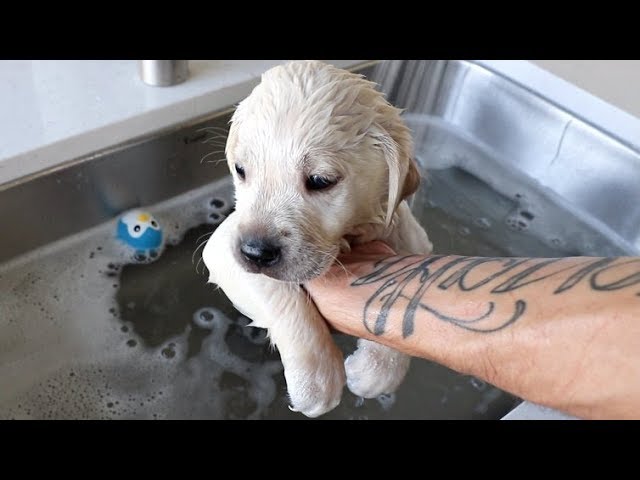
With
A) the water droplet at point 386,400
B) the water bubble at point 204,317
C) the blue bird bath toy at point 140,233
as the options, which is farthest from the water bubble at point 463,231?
the blue bird bath toy at point 140,233

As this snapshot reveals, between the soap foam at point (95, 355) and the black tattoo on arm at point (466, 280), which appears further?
the soap foam at point (95, 355)

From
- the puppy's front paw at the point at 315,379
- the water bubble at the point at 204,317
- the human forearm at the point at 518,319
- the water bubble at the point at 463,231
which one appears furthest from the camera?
the water bubble at the point at 463,231

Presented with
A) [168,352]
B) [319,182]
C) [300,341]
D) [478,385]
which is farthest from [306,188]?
[478,385]

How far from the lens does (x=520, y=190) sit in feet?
7.09

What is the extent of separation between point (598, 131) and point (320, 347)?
121 centimetres

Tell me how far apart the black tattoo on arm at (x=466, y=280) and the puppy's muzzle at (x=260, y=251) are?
21 cm

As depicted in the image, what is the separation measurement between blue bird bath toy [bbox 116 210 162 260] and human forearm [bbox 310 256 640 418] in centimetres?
80

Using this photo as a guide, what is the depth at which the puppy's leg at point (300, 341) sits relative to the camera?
122 cm

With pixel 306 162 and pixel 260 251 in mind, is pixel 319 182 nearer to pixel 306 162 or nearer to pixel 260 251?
pixel 306 162

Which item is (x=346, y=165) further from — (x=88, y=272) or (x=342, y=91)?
(x=88, y=272)

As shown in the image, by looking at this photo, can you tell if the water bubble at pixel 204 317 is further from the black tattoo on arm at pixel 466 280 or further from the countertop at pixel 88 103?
the black tattoo on arm at pixel 466 280

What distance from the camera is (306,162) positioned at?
1119 millimetres
